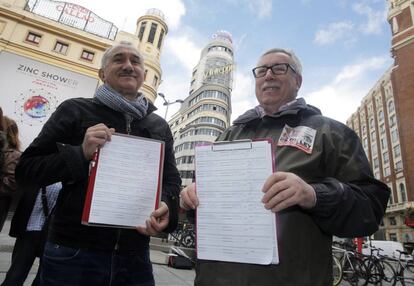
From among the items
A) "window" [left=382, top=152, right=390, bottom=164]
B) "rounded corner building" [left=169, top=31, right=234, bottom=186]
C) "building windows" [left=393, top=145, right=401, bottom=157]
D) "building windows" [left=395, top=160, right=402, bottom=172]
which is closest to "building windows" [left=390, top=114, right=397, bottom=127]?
"building windows" [left=393, top=145, right=401, bottom=157]

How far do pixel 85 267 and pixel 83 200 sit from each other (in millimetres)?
299

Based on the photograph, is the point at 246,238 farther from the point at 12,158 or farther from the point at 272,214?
the point at 12,158

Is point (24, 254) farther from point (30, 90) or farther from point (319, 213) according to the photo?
point (30, 90)

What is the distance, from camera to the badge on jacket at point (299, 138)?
1.41m

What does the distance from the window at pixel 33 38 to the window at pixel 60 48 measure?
1.08 meters

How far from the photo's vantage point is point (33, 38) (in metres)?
18.7

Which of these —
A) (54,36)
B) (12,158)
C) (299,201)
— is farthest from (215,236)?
(54,36)

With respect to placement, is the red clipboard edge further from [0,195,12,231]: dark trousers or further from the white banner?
the white banner

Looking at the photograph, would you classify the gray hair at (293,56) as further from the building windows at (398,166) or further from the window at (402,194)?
the building windows at (398,166)

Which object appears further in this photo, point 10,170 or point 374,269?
point 374,269

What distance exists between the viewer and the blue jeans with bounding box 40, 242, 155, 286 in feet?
4.01
